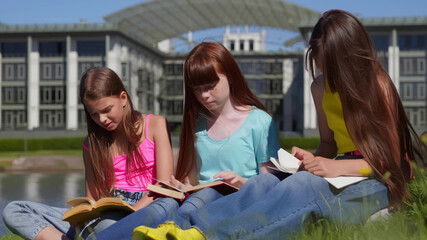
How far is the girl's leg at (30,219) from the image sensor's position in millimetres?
2894

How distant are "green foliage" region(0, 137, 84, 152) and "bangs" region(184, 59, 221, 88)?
27304 mm

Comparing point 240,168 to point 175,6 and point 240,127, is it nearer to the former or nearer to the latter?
point 240,127

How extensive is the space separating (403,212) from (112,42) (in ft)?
137

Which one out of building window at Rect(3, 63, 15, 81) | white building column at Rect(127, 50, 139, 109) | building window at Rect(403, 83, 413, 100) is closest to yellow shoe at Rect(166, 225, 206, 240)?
building window at Rect(403, 83, 413, 100)

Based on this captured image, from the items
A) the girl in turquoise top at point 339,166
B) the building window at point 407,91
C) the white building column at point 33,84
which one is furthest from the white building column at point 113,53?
the girl in turquoise top at point 339,166

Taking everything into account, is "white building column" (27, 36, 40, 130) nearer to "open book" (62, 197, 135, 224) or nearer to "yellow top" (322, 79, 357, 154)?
"open book" (62, 197, 135, 224)

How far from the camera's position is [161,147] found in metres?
3.20

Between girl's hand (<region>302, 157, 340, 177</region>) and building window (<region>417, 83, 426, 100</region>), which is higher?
building window (<region>417, 83, 426, 100</region>)

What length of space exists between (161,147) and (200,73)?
0.53 m

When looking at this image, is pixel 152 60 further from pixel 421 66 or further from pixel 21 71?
pixel 421 66

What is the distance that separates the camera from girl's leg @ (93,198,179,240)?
2461 millimetres

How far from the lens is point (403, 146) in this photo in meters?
2.63

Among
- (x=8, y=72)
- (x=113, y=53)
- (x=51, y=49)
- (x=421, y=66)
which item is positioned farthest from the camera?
(x=8, y=72)

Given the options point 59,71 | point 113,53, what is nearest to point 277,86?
point 113,53
